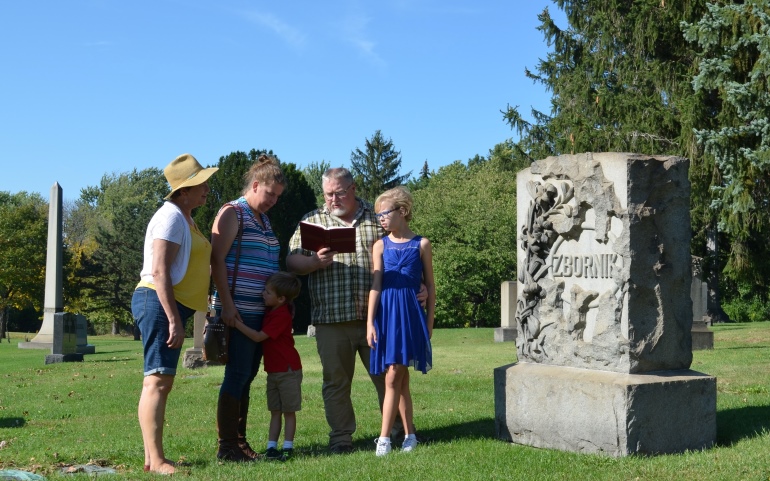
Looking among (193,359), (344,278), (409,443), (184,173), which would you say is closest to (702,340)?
(193,359)

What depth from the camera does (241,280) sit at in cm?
623

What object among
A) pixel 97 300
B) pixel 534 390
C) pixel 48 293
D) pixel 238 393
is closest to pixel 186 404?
pixel 238 393

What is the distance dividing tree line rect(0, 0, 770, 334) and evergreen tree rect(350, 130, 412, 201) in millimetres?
8369

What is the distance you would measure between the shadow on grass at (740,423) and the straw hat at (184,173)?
421 cm

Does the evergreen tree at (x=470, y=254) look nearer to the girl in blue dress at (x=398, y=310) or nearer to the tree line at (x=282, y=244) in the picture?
the tree line at (x=282, y=244)

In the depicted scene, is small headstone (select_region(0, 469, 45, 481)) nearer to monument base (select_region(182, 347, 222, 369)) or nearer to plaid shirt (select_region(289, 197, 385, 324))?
plaid shirt (select_region(289, 197, 385, 324))

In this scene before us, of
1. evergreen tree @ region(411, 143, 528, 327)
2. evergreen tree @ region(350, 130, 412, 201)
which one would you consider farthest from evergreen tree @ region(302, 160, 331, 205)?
evergreen tree @ region(411, 143, 528, 327)

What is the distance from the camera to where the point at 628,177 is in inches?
240

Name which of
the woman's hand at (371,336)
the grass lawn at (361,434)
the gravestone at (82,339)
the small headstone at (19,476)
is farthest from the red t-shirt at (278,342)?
the gravestone at (82,339)

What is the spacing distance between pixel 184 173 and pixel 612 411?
11.1 feet

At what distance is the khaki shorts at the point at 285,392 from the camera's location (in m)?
6.34

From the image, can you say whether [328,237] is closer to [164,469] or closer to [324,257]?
[324,257]

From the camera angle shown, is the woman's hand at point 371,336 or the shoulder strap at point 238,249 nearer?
the shoulder strap at point 238,249

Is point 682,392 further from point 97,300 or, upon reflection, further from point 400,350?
point 97,300
